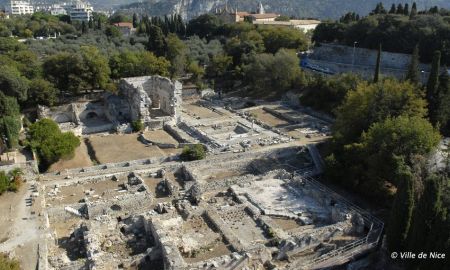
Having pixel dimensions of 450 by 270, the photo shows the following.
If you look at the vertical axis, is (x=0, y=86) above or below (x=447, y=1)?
below

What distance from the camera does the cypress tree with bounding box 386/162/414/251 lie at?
62.1 ft

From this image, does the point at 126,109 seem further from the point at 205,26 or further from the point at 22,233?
the point at 205,26

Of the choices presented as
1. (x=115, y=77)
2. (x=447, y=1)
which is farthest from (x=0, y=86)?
(x=447, y=1)

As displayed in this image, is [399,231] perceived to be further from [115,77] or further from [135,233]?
[115,77]

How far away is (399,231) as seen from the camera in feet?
63.3

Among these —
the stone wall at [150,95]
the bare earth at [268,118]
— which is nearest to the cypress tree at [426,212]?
the bare earth at [268,118]

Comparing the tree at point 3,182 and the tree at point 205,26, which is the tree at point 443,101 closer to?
the tree at point 3,182

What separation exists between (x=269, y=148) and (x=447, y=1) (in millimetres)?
197295

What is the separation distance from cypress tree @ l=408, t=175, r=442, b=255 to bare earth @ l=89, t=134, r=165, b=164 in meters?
20.7

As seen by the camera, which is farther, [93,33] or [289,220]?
[93,33]

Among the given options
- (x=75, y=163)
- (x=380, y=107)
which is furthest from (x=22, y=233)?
(x=380, y=107)

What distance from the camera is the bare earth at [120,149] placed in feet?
110

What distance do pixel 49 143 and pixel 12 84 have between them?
45.1 feet

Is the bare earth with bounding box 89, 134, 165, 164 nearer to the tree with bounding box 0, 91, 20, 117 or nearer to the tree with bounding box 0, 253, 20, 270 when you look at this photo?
the tree with bounding box 0, 91, 20, 117
